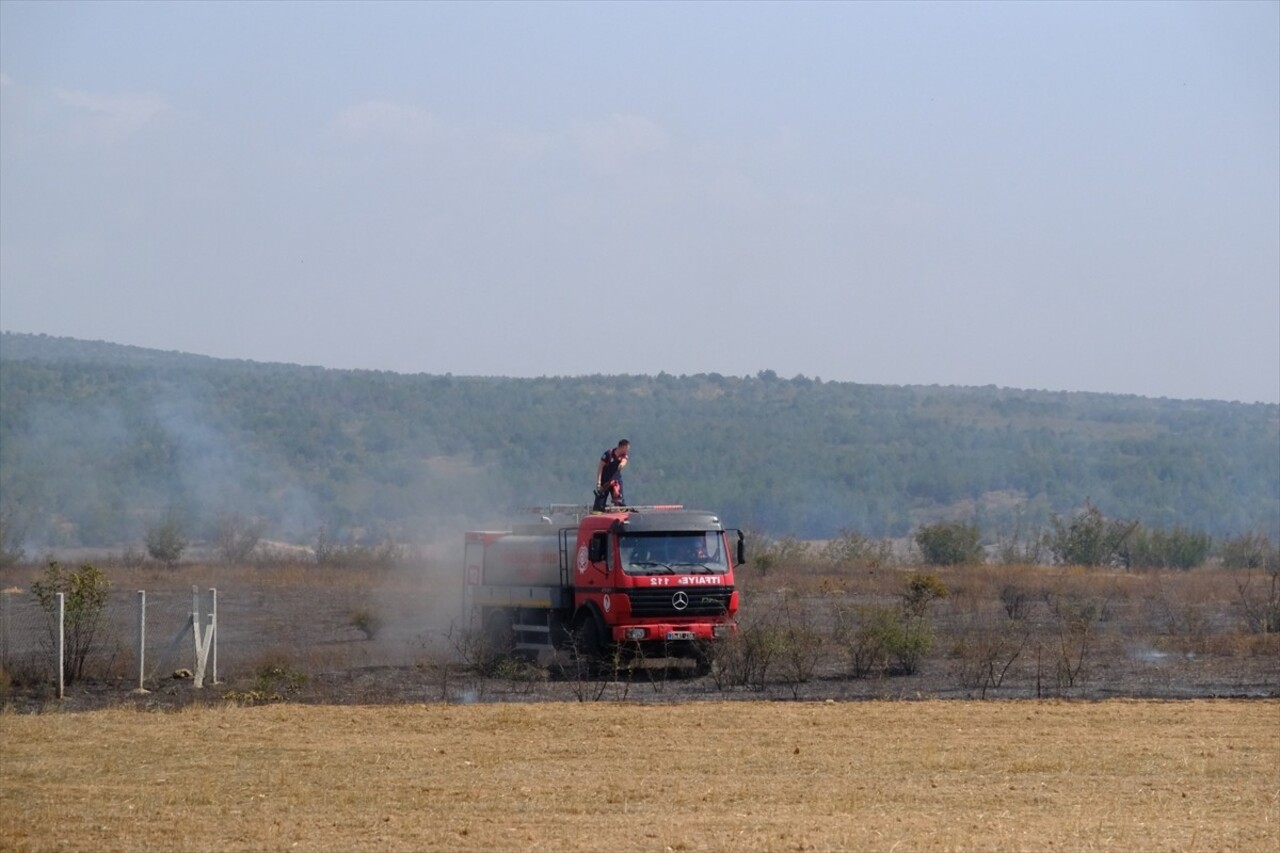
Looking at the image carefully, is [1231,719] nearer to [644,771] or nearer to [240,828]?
[644,771]

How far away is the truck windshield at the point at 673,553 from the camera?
24.3m

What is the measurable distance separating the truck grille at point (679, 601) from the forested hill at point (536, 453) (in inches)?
1320

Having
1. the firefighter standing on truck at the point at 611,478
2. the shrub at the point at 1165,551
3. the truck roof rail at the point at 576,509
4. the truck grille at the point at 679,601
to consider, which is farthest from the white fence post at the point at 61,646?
the shrub at the point at 1165,551

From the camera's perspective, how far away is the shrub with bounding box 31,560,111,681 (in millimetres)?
22547

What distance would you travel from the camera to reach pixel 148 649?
26.3 metres

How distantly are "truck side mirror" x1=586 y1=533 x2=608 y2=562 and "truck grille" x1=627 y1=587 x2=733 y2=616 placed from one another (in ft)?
3.14

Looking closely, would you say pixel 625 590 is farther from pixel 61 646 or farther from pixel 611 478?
pixel 61 646

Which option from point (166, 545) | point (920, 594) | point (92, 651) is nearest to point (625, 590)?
point (92, 651)

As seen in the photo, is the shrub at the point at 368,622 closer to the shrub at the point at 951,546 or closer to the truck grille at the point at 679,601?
the truck grille at the point at 679,601

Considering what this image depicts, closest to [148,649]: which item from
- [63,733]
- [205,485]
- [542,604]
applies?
[542,604]

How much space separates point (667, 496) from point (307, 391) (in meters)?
35.2

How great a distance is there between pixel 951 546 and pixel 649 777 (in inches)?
1812

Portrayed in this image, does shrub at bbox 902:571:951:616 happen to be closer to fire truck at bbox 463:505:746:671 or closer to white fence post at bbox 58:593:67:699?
fire truck at bbox 463:505:746:671

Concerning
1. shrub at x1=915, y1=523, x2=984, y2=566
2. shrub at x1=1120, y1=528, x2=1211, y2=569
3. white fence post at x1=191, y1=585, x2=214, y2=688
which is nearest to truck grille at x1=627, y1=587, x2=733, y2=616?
white fence post at x1=191, y1=585, x2=214, y2=688
